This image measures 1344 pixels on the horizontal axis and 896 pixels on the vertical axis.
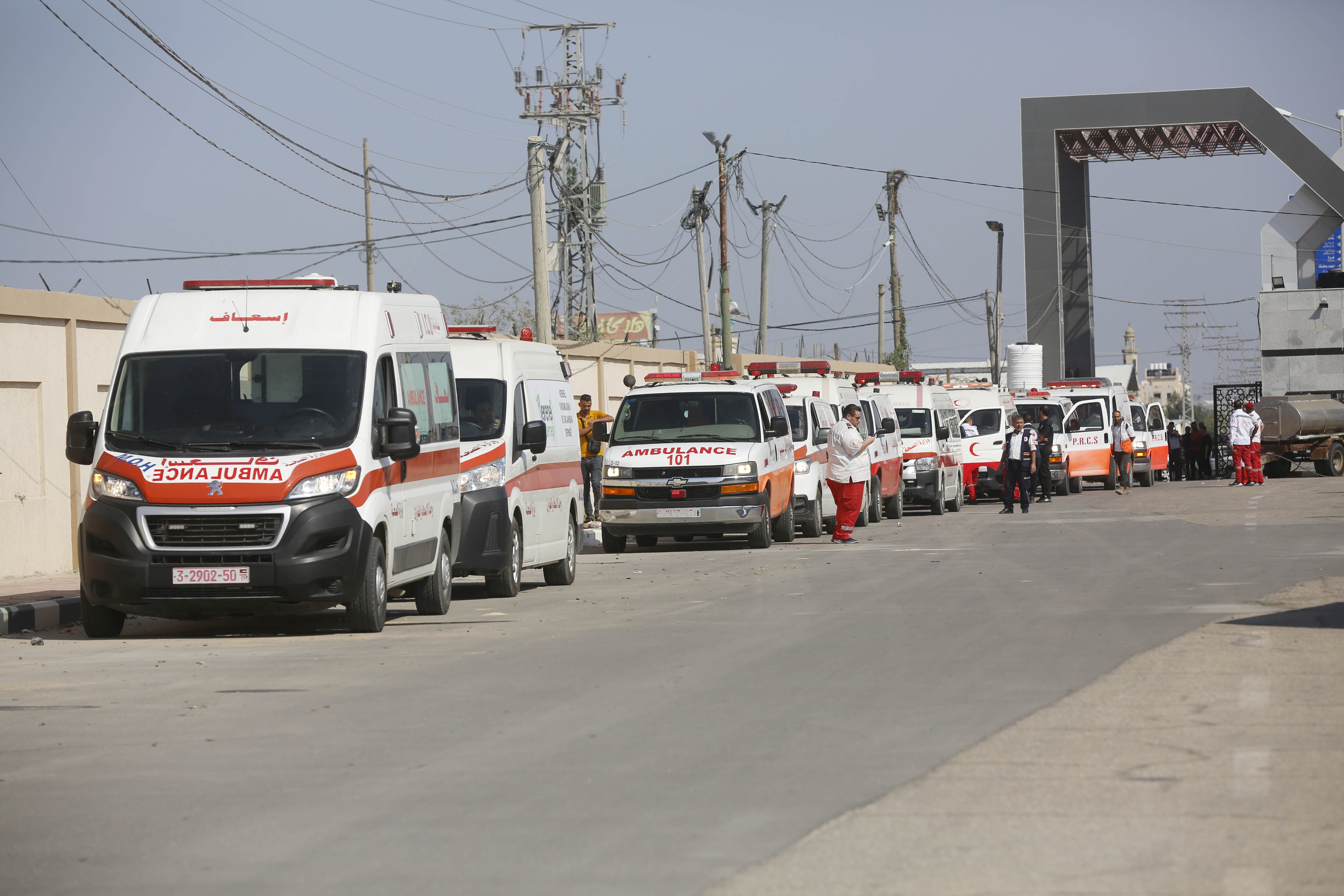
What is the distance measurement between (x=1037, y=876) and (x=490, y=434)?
11144 mm

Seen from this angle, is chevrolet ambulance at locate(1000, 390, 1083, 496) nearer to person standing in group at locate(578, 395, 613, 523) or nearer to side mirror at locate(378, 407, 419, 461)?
person standing in group at locate(578, 395, 613, 523)

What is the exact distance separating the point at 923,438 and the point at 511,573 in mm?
17712

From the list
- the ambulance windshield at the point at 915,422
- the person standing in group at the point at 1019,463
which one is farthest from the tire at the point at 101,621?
the ambulance windshield at the point at 915,422

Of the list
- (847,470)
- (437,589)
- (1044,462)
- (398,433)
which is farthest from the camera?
(1044,462)

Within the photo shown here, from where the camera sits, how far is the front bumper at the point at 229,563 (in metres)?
12.0

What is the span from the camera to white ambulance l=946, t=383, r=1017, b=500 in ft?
120

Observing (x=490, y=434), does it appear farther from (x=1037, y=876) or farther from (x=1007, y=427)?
(x=1007, y=427)

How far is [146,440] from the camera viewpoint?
490 inches

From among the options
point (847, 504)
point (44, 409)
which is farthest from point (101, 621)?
point (847, 504)

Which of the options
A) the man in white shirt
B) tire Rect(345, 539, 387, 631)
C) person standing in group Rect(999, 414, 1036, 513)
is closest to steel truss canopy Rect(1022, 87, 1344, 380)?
the man in white shirt

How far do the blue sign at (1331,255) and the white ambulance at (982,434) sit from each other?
46.5 m

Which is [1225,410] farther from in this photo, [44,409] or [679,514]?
[44,409]

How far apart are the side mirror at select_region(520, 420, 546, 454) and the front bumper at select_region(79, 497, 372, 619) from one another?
12.4ft

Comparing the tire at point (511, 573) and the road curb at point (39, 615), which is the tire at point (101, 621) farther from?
the tire at point (511, 573)
